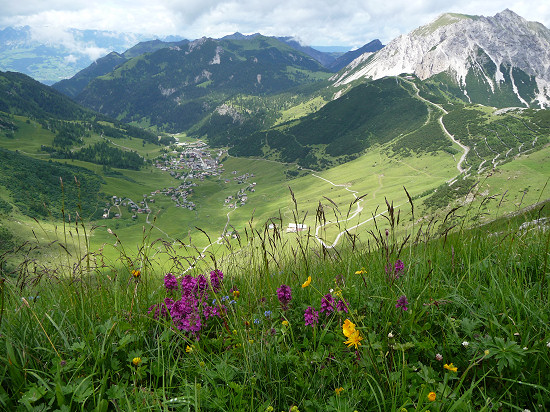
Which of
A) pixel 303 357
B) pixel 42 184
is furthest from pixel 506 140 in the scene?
pixel 42 184

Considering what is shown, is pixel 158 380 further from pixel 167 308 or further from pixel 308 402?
pixel 308 402

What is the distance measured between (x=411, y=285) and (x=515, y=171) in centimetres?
14979

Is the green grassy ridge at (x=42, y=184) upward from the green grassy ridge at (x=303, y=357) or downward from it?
upward

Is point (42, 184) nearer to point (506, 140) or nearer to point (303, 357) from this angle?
point (303, 357)

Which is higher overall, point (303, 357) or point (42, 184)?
point (42, 184)

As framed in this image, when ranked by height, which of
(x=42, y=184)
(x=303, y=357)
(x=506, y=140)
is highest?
(x=42, y=184)

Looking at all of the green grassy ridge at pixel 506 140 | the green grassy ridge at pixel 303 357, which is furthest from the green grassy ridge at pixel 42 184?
the green grassy ridge at pixel 506 140

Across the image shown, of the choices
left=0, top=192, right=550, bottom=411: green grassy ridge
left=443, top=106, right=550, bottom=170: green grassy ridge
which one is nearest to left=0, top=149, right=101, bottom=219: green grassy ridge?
left=0, top=192, right=550, bottom=411: green grassy ridge

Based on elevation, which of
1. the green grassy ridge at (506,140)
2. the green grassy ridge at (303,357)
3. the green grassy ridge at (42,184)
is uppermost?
the green grassy ridge at (42,184)

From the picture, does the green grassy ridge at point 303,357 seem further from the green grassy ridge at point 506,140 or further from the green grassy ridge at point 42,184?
the green grassy ridge at point 42,184

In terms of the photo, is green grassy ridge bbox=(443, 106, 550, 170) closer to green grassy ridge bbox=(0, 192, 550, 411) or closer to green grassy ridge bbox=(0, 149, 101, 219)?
green grassy ridge bbox=(0, 192, 550, 411)

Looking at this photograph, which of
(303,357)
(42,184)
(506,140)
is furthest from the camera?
(42,184)

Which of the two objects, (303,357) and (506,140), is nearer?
(303,357)

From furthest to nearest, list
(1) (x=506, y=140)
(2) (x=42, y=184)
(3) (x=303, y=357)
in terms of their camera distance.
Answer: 1. (2) (x=42, y=184)
2. (1) (x=506, y=140)
3. (3) (x=303, y=357)
